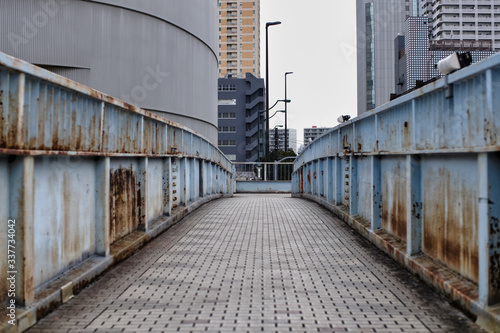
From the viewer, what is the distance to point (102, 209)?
5.57 metres

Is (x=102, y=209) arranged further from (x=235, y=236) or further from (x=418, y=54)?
(x=418, y=54)

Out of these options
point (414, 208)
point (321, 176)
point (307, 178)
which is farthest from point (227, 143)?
point (414, 208)

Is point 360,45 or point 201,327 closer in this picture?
point 201,327

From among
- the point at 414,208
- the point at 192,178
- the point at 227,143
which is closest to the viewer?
the point at 414,208

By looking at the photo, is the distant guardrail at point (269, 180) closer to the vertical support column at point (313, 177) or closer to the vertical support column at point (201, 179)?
the vertical support column at point (313, 177)

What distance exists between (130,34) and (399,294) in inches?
781

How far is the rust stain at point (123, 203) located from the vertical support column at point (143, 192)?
5.2 inches

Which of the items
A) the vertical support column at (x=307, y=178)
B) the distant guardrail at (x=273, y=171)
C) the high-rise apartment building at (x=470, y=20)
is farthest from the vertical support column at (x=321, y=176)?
the high-rise apartment building at (x=470, y=20)

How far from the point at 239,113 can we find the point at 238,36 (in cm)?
3191

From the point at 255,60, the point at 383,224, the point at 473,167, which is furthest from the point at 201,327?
the point at 255,60

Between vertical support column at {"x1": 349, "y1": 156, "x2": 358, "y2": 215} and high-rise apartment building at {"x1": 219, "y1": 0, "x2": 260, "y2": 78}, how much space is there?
4172 inches

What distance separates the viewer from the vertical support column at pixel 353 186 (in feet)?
29.0

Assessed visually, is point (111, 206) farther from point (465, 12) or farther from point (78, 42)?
point (465, 12)

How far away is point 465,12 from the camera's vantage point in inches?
4596
